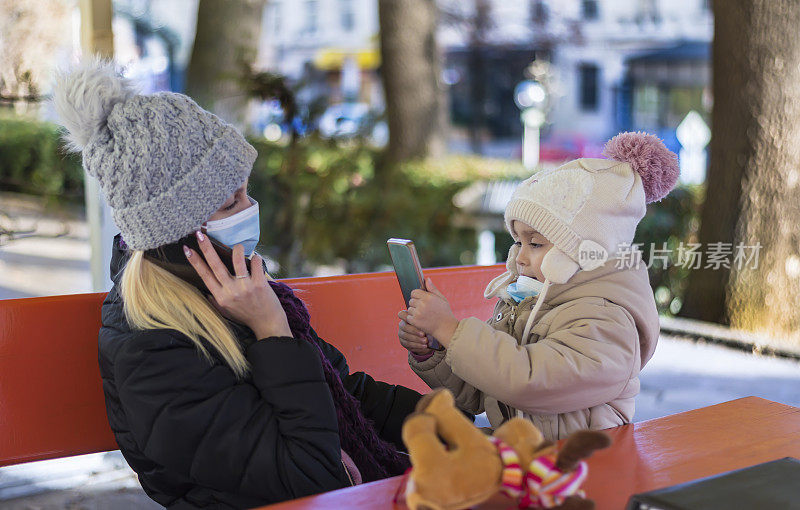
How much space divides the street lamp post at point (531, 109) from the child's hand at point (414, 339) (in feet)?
60.9

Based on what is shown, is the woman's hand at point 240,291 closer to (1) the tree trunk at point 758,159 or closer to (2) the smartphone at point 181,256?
(2) the smartphone at point 181,256

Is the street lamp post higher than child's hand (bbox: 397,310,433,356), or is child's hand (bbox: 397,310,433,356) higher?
the street lamp post

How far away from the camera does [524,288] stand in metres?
2.26

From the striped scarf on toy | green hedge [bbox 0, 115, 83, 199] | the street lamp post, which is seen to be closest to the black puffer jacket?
the striped scarf on toy

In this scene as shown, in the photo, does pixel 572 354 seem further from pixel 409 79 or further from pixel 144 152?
pixel 409 79

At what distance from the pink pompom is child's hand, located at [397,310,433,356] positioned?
686 mm

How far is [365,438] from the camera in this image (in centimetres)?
230

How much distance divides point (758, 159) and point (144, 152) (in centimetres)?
525

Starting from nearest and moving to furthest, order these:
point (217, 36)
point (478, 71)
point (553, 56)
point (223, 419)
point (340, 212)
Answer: point (223, 419) < point (340, 212) < point (217, 36) < point (553, 56) < point (478, 71)

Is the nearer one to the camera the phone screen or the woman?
the woman

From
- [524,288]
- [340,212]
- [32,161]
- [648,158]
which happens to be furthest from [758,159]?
[32,161]

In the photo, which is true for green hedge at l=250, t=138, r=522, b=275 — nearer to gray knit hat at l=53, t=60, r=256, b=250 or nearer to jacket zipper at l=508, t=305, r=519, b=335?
jacket zipper at l=508, t=305, r=519, b=335

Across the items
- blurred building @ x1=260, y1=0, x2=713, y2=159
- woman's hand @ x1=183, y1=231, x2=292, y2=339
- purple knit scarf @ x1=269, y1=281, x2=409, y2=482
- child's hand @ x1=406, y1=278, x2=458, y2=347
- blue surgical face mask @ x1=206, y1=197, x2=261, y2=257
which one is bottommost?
purple knit scarf @ x1=269, y1=281, x2=409, y2=482

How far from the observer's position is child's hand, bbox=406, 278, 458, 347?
2072 mm
